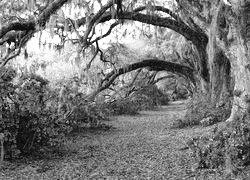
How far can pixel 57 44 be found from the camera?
1011 cm

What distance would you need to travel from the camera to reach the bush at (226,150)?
190 inches

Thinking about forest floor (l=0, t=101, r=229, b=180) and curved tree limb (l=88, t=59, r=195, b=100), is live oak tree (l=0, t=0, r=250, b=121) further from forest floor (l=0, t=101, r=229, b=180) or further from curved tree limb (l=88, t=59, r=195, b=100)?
forest floor (l=0, t=101, r=229, b=180)

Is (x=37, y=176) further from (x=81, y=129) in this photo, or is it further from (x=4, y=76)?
(x=81, y=129)

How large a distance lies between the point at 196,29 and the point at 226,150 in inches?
266

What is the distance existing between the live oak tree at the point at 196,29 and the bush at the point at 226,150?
6.97 feet

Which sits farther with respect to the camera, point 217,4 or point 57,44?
point 57,44

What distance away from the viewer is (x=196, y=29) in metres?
11.0

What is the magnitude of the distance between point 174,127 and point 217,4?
4168mm

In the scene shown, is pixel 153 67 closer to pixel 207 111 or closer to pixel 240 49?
pixel 207 111

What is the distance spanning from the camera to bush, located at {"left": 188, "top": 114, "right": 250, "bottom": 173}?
4.82 meters

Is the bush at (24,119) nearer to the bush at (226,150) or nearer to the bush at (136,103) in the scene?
the bush at (226,150)

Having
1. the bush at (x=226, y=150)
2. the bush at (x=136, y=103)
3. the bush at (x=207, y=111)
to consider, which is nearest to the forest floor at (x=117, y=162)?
the bush at (x=226, y=150)

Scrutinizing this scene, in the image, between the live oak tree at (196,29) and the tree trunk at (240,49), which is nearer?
the live oak tree at (196,29)

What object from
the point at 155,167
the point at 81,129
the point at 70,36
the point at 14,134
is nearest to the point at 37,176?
the point at 14,134
